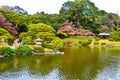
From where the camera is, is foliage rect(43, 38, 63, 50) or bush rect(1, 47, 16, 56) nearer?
bush rect(1, 47, 16, 56)

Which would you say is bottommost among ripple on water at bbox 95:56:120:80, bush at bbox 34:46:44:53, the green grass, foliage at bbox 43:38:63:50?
ripple on water at bbox 95:56:120:80

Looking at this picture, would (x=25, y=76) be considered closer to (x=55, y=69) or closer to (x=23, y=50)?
(x=55, y=69)

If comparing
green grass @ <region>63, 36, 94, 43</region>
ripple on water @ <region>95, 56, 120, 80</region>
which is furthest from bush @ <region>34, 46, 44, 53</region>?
green grass @ <region>63, 36, 94, 43</region>

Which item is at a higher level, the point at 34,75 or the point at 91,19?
the point at 91,19

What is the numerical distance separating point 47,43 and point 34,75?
61.5 ft

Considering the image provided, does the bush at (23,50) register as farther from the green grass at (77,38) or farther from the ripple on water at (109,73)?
the green grass at (77,38)

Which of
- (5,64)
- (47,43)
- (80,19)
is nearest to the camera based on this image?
(5,64)

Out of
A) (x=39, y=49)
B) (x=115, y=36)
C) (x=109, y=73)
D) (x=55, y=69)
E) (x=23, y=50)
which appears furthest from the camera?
(x=115, y=36)

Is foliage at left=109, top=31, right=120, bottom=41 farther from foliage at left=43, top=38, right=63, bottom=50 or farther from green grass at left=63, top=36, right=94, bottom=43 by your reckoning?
foliage at left=43, top=38, right=63, bottom=50

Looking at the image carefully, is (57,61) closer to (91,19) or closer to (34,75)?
(34,75)

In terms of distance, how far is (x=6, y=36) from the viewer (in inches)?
1703

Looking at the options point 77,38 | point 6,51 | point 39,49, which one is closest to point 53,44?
point 39,49

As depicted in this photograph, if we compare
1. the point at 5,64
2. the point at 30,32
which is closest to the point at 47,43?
the point at 30,32

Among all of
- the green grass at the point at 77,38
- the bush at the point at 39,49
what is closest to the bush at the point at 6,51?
the bush at the point at 39,49
